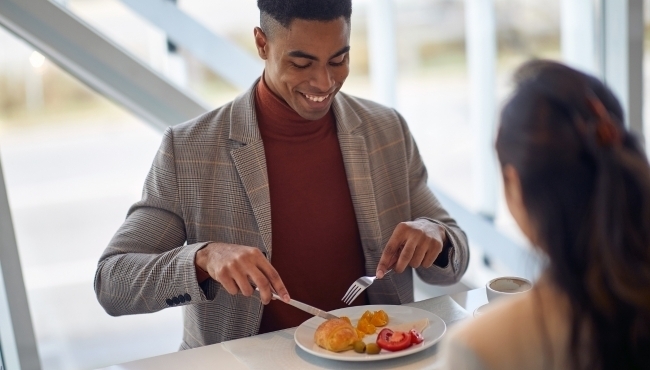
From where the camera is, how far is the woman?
90 cm

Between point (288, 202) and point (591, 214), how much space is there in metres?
1.11

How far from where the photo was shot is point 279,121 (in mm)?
1967

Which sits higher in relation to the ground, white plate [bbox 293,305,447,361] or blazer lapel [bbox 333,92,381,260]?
blazer lapel [bbox 333,92,381,260]

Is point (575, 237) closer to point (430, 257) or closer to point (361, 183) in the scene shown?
point (430, 257)

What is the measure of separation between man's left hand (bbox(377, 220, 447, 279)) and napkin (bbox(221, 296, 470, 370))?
138 millimetres

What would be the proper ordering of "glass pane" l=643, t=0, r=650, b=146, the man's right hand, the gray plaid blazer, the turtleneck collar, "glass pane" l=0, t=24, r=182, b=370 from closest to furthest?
the man's right hand
the gray plaid blazer
the turtleneck collar
"glass pane" l=0, t=24, r=182, b=370
"glass pane" l=643, t=0, r=650, b=146

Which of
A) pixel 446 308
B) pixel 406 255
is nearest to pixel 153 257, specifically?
pixel 406 255

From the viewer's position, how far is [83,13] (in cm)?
268

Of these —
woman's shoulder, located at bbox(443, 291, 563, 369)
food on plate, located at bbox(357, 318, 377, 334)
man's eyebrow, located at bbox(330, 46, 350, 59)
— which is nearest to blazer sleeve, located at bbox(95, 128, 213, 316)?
food on plate, located at bbox(357, 318, 377, 334)

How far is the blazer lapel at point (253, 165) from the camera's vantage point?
6.03ft

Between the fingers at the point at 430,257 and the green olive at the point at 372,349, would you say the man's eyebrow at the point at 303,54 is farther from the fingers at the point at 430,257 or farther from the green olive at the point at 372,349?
the green olive at the point at 372,349

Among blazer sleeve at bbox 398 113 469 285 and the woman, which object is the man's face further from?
the woman

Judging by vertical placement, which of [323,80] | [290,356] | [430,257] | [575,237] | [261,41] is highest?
[261,41]

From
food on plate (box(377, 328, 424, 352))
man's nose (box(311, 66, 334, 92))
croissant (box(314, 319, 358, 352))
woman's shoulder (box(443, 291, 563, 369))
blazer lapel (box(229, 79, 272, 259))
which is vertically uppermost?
man's nose (box(311, 66, 334, 92))
